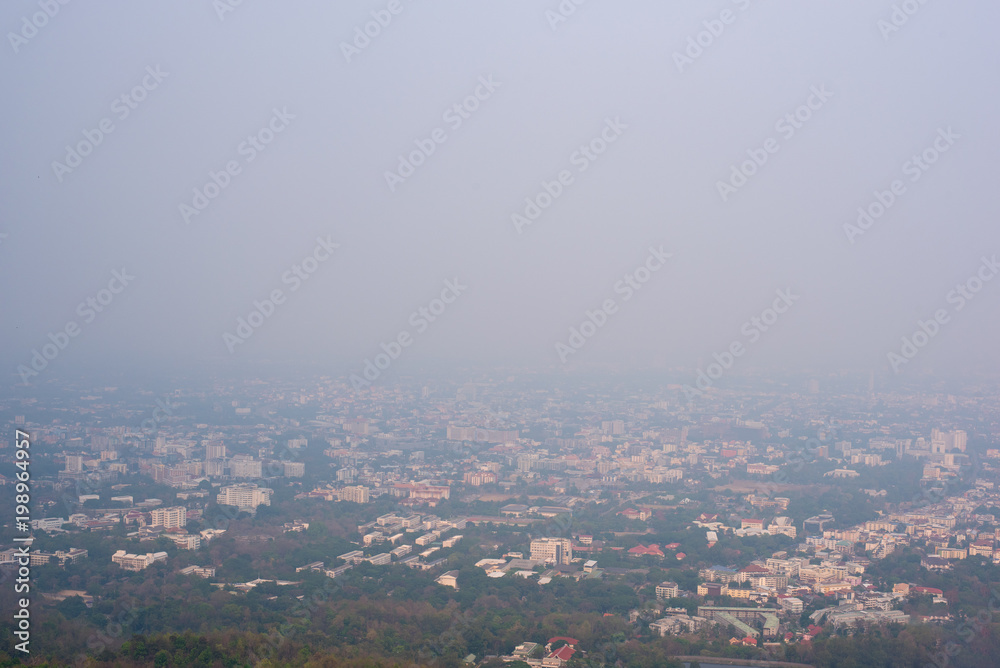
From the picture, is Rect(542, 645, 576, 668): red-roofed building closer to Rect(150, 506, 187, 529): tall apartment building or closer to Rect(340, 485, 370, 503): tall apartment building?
Rect(150, 506, 187, 529): tall apartment building

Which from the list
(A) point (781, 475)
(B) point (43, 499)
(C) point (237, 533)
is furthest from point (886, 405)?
(B) point (43, 499)

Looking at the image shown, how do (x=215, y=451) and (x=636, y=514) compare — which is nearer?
(x=636, y=514)

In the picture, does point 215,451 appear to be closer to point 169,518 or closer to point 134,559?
point 169,518

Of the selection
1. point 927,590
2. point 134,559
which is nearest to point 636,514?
point 927,590

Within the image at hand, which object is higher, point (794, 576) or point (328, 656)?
point (328, 656)

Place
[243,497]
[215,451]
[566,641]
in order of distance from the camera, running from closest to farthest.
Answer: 1. [566,641]
2. [243,497]
3. [215,451]

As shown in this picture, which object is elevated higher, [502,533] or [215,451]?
[215,451]

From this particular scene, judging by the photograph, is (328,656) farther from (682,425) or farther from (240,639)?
(682,425)

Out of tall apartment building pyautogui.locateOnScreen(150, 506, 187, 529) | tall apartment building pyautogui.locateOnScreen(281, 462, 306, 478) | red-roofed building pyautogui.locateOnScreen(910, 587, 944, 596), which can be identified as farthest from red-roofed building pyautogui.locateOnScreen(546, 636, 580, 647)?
tall apartment building pyautogui.locateOnScreen(281, 462, 306, 478)
